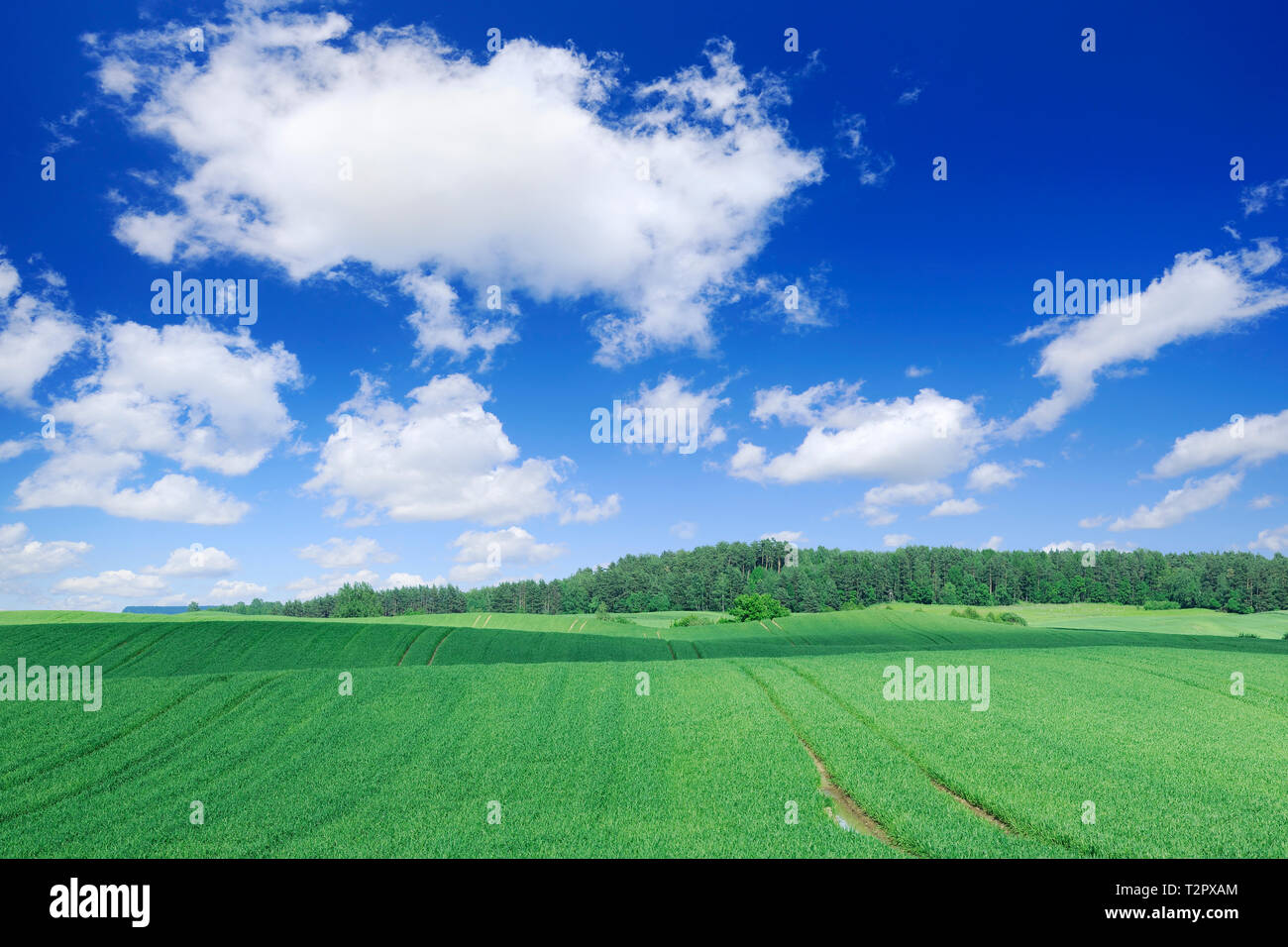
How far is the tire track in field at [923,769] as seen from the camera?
17766 mm

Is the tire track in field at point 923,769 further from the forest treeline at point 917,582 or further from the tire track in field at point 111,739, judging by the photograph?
the forest treeline at point 917,582

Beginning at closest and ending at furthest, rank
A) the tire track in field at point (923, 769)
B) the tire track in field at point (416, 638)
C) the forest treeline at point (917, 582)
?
the tire track in field at point (923, 769) < the tire track in field at point (416, 638) < the forest treeline at point (917, 582)

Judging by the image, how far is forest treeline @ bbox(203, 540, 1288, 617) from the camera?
525 feet

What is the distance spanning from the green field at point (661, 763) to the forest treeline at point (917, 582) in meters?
127

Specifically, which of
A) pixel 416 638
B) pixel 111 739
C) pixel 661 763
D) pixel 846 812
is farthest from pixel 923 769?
pixel 416 638

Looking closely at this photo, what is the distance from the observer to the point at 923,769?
22.9m

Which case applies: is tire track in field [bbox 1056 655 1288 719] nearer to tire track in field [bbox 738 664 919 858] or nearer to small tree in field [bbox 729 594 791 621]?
tire track in field [bbox 738 664 919 858]

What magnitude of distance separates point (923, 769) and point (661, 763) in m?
8.71

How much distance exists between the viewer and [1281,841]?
658 inches

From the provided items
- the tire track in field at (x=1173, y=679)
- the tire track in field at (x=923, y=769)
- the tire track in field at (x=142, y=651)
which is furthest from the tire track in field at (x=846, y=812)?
the tire track in field at (x=142, y=651)

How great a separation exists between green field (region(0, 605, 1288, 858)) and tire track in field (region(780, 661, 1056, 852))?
124 mm

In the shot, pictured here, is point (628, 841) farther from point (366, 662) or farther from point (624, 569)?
point (624, 569)

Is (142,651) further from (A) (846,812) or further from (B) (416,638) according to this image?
(A) (846,812)
